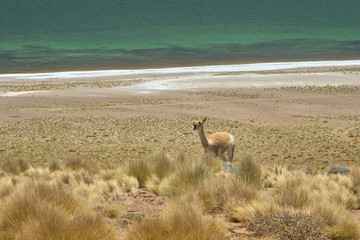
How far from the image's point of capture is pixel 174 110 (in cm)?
3534

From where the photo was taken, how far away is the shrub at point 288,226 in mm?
6141

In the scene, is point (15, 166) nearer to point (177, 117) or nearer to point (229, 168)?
point (229, 168)

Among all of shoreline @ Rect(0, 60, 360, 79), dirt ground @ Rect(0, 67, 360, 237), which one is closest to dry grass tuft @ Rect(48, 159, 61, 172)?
dirt ground @ Rect(0, 67, 360, 237)

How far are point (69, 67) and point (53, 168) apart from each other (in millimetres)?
62901

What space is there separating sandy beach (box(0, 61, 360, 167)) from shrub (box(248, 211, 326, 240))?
12551mm

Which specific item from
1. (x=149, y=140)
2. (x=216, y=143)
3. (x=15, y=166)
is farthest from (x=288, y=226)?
(x=149, y=140)

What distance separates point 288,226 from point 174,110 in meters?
29.2

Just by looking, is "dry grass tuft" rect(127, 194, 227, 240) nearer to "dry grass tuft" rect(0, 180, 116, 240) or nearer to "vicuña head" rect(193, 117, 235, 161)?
"dry grass tuft" rect(0, 180, 116, 240)

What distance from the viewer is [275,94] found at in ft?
146

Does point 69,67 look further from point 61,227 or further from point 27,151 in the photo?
point 61,227

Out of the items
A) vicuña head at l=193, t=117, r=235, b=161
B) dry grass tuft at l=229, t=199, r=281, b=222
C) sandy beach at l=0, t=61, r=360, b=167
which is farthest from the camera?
sandy beach at l=0, t=61, r=360, b=167

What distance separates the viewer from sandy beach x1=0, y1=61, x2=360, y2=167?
72.4 ft

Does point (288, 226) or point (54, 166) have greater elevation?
point (288, 226)

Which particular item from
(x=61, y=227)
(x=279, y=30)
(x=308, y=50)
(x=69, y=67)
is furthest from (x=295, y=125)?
(x=279, y=30)
